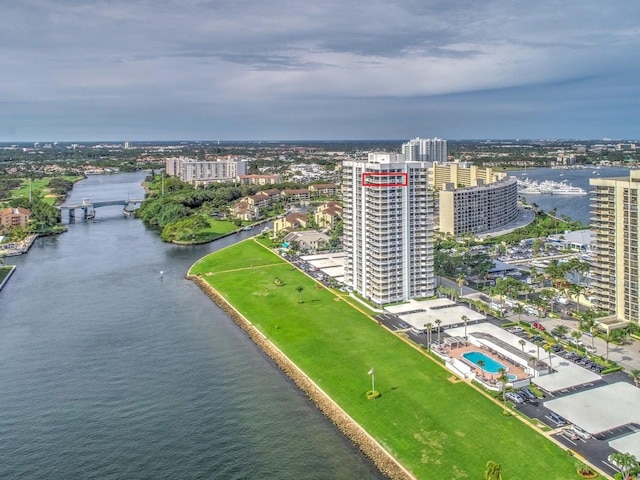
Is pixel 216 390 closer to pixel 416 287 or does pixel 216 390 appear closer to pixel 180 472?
pixel 180 472

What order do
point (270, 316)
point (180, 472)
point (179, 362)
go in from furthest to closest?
point (270, 316) < point (179, 362) < point (180, 472)

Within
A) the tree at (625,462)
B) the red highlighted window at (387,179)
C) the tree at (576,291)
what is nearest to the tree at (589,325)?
the tree at (576,291)

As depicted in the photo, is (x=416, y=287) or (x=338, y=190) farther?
(x=338, y=190)

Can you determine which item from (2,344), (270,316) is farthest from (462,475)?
(2,344)

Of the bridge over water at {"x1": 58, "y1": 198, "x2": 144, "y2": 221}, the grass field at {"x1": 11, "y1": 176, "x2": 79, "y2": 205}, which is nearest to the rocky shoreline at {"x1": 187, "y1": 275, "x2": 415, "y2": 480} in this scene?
the bridge over water at {"x1": 58, "y1": 198, "x2": 144, "y2": 221}

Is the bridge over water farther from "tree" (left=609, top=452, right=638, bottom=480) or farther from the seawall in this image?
"tree" (left=609, top=452, right=638, bottom=480)
